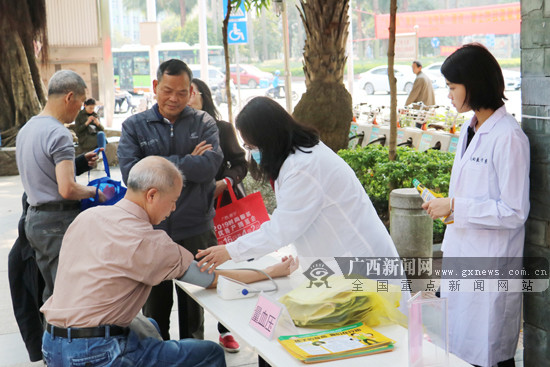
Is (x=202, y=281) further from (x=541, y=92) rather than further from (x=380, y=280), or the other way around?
(x=541, y=92)

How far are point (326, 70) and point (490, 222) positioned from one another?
199 inches

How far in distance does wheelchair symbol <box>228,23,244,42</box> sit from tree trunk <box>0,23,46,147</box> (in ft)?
13.2

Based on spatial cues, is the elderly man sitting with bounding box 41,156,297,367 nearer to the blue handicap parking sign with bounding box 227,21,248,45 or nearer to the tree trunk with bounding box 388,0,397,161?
the tree trunk with bounding box 388,0,397,161

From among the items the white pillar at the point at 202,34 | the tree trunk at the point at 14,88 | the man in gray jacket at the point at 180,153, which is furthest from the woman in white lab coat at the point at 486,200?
the white pillar at the point at 202,34

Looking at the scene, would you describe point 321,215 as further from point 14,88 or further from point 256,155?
point 14,88

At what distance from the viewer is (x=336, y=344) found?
92.4 inches

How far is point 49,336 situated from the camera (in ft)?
8.52

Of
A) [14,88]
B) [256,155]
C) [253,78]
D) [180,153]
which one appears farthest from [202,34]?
Answer: [256,155]

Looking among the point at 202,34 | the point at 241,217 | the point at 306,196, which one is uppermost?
the point at 202,34

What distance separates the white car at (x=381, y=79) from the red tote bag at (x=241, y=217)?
941 inches

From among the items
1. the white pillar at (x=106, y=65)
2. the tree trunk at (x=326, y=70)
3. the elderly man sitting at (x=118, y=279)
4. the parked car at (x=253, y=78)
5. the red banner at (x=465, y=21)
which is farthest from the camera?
the parked car at (x=253, y=78)

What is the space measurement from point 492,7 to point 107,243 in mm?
26689

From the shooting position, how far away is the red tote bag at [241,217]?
12.8 ft

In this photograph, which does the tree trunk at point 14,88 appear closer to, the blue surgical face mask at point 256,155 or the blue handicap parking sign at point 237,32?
the blue handicap parking sign at point 237,32
